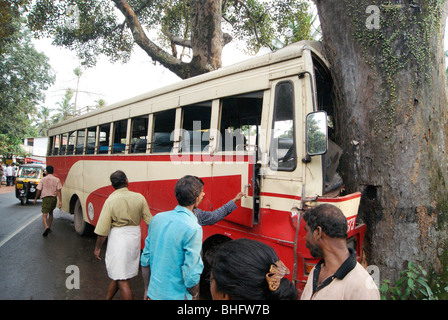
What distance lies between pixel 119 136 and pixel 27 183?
11.0m

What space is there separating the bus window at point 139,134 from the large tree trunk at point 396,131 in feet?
10.7

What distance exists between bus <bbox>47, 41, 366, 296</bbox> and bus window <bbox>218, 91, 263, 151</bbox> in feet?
0.05

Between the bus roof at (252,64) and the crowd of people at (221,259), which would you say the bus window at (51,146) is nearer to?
the bus roof at (252,64)

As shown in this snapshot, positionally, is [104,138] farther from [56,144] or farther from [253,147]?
[253,147]

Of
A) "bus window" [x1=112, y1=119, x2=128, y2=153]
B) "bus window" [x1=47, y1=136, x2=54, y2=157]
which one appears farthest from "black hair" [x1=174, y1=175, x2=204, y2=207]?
"bus window" [x1=47, y1=136, x2=54, y2=157]

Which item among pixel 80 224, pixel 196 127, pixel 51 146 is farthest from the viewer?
pixel 51 146

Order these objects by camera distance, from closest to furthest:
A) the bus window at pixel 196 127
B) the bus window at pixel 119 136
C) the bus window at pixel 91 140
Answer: the bus window at pixel 196 127, the bus window at pixel 119 136, the bus window at pixel 91 140

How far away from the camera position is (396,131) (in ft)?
11.9

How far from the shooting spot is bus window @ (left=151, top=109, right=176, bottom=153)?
15.9 ft

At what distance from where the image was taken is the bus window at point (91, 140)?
7.59 meters

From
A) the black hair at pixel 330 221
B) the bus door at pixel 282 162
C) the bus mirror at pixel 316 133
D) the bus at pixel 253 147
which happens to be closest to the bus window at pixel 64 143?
the bus at pixel 253 147

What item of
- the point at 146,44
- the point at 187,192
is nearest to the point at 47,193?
the point at 146,44

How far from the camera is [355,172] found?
12.5 ft
